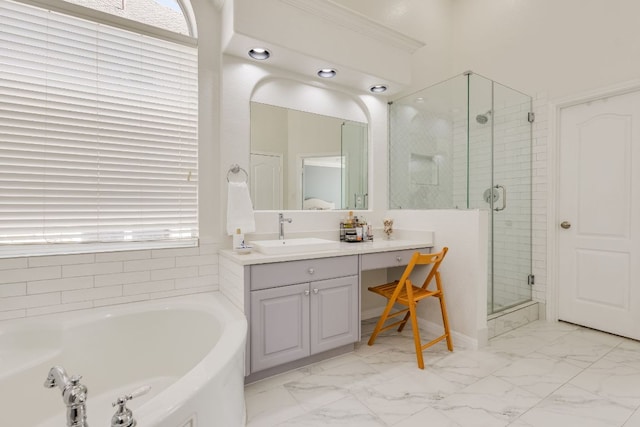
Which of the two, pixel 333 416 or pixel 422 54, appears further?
pixel 422 54

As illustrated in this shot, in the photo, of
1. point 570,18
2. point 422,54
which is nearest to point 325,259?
point 422,54

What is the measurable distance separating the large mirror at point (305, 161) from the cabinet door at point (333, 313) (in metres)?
0.82

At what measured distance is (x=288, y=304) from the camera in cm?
204

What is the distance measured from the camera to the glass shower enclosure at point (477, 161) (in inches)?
105

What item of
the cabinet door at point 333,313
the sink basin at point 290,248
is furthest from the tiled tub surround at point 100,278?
the cabinet door at point 333,313

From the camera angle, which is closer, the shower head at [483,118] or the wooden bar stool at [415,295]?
the wooden bar stool at [415,295]

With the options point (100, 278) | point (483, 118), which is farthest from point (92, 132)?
point (483, 118)

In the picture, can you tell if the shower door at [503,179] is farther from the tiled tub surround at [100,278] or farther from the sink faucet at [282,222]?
→ the tiled tub surround at [100,278]

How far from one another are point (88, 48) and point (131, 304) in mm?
1597

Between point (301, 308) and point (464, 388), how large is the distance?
1090 mm

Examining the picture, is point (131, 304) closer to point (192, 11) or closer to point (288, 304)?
point (288, 304)

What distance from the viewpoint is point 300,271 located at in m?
2.07

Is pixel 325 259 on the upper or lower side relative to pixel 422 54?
lower

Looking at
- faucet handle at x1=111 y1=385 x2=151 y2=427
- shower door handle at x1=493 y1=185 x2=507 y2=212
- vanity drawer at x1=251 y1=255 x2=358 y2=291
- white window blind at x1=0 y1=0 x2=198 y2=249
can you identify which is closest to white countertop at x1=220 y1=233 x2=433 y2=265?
vanity drawer at x1=251 y1=255 x2=358 y2=291
